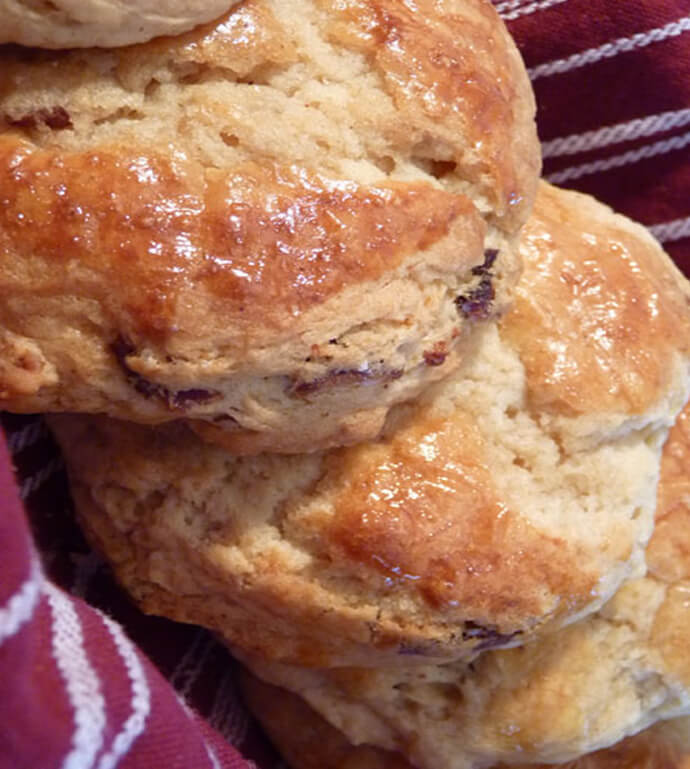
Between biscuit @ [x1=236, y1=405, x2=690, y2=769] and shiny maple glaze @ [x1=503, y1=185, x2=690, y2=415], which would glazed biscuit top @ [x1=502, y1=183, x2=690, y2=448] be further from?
biscuit @ [x1=236, y1=405, x2=690, y2=769]

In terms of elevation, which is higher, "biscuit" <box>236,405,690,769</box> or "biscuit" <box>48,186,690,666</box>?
"biscuit" <box>48,186,690,666</box>

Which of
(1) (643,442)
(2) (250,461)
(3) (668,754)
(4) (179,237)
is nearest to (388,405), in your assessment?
(2) (250,461)

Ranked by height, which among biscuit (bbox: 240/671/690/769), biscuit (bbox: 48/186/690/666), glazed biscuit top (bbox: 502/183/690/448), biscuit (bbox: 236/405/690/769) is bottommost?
biscuit (bbox: 240/671/690/769)

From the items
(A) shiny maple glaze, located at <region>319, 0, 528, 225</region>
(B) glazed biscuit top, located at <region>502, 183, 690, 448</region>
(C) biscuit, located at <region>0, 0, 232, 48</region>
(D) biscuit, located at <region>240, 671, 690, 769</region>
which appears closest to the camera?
(C) biscuit, located at <region>0, 0, 232, 48</region>

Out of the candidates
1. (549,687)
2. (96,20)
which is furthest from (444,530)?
(96,20)

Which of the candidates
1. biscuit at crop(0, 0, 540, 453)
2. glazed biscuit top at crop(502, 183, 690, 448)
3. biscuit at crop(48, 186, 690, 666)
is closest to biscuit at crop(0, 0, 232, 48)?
biscuit at crop(0, 0, 540, 453)

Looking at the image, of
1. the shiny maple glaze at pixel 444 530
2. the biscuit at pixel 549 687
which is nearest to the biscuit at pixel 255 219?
the shiny maple glaze at pixel 444 530

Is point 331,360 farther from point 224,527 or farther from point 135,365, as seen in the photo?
point 224,527

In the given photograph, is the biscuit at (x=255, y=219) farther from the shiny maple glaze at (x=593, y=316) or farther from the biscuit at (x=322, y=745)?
the biscuit at (x=322, y=745)
